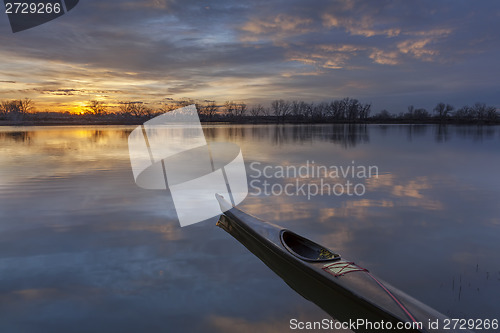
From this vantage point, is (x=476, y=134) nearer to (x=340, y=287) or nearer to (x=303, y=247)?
(x=303, y=247)

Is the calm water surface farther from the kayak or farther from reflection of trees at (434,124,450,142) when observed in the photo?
reflection of trees at (434,124,450,142)

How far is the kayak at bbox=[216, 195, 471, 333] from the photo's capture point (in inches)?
117

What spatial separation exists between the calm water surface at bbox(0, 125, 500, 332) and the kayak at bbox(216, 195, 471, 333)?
197 millimetres

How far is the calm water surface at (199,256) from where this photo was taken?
11.8ft

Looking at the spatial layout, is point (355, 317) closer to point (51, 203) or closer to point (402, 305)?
point (402, 305)

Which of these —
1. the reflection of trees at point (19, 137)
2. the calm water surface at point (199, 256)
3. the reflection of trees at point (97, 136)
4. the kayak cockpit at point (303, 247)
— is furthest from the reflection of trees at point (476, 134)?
the reflection of trees at point (19, 137)

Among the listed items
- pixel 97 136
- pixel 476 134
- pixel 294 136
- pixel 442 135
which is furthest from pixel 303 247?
pixel 476 134

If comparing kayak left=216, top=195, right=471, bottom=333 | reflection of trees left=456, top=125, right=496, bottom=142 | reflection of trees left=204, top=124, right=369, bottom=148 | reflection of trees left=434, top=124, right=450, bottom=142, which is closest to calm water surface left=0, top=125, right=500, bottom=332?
kayak left=216, top=195, right=471, bottom=333

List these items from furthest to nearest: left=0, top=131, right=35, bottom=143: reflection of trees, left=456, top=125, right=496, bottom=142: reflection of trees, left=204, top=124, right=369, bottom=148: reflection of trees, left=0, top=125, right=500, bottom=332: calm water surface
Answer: left=456, top=125, right=496, bottom=142: reflection of trees
left=204, top=124, right=369, bottom=148: reflection of trees
left=0, top=131, right=35, bottom=143: reflection of trees
left=0, top=125, right=500, bottom=332: calm water surface

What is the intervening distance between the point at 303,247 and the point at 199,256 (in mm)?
1622

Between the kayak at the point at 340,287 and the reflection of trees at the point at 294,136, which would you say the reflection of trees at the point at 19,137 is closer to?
the reflection of trees at the point at 294,136

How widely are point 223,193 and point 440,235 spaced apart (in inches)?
205

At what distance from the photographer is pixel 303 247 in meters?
4.71

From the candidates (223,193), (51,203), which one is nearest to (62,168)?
(51,203)
